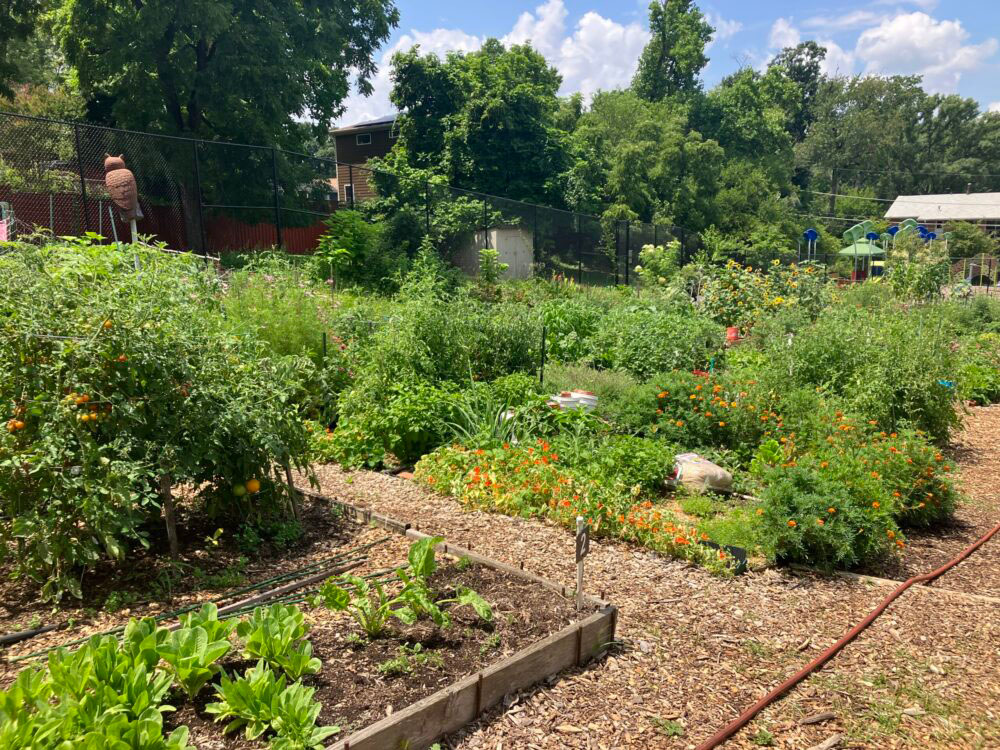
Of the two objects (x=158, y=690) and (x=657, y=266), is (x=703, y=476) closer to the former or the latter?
(x=158, y=690)

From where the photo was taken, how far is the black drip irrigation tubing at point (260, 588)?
9.63 ft

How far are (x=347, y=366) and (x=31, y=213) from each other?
7.91m

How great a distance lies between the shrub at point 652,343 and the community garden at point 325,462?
64mm

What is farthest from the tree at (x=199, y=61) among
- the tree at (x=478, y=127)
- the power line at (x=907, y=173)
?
the power line at (x=907, y=173)

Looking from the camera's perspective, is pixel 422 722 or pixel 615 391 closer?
pixel 422 722

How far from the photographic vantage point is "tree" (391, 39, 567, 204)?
24.2 metres

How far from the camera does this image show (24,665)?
2.80 m

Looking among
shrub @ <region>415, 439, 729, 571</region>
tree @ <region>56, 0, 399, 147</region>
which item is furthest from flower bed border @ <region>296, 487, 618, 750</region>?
tree @ <region>56, 0, 399, 147</region>

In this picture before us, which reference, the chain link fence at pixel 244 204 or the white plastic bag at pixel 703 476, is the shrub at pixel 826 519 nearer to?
the white plastic bag at pixel 703 476

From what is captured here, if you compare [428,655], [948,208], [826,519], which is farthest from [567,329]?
[948,208]

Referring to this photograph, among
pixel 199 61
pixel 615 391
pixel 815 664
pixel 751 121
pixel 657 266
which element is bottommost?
pixel 815 664

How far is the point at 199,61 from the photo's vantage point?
18203 millimetres

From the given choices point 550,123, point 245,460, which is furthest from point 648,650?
point 550,123

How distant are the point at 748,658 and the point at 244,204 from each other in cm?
1508
